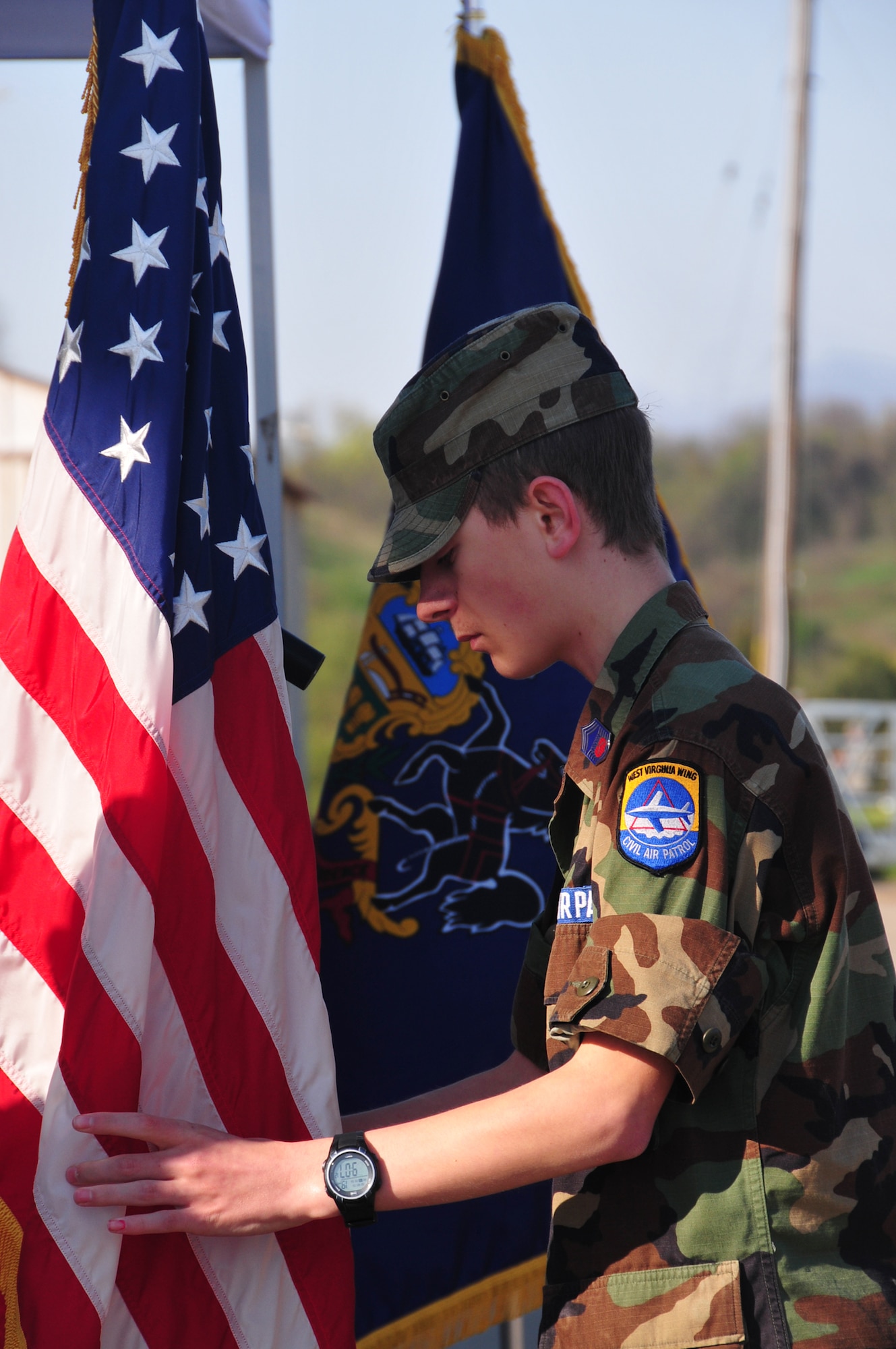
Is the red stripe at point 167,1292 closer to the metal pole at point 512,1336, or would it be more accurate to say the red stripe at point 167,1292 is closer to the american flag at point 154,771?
the american flag at point 154,771

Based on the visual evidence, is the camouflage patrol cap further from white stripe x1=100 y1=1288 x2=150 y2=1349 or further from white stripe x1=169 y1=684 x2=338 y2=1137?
white stripe x1=100 y1=1288 x2=150 y2=1349

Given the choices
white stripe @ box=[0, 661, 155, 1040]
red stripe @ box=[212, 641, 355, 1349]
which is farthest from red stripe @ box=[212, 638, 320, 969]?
white stripe @ box=[0, 661, 155, 1040]

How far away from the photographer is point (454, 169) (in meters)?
2.37

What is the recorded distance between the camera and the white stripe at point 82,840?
56.7 inches

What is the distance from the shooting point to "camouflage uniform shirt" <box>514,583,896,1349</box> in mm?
1128

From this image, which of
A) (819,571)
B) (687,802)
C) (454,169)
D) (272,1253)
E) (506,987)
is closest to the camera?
(687,802)

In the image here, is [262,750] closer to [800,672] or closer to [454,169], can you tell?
[454,169]

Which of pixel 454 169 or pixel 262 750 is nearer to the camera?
pixel 262 750

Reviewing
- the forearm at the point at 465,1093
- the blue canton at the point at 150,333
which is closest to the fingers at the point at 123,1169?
the forearm at the point at 465,1093

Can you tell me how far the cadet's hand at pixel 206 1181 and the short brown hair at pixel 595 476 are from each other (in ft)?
2.44

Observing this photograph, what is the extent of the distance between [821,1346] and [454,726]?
129cm

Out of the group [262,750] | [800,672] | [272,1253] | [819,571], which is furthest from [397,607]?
[819,571]

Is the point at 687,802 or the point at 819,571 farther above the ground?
the point at 819,571

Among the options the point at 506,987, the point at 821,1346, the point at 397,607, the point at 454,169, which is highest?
the point at 454,169
